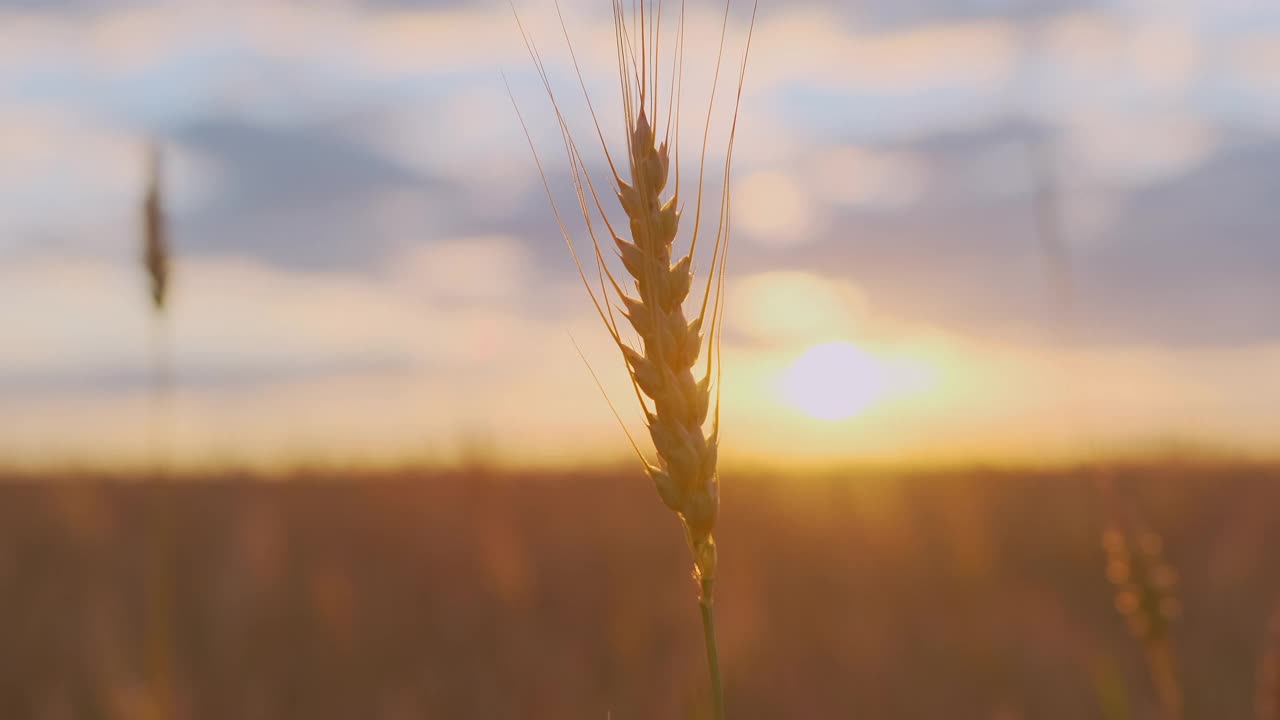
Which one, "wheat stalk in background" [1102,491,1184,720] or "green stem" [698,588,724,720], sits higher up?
"green stem" [698,588,724,720]

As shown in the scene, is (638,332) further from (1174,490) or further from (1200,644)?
(1174,490)

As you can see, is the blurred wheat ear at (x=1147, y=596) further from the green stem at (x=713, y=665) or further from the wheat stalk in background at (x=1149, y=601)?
the green stem at (x=713, y=665)

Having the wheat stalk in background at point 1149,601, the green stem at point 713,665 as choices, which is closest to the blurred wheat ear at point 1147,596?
the wheat stalk in background at point 1149,601

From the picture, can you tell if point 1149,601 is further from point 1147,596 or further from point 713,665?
point 713,665

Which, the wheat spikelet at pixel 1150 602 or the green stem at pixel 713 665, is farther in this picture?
the wheat spikelet at pixel 1150 602

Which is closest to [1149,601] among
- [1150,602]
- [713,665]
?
[1150,602]

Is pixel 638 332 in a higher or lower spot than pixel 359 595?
higher

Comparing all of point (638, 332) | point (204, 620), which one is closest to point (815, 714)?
point (204, 620)

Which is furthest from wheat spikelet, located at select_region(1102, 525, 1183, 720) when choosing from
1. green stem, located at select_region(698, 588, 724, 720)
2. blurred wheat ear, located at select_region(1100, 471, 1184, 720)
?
green stem, located at select_region(698, 588, 724, 720)

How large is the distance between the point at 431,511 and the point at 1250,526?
25.3 feet

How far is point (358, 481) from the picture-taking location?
12.6m

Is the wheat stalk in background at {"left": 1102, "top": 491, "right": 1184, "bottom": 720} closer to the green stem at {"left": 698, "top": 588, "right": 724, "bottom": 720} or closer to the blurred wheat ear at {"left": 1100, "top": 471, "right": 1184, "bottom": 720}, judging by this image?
the blurred wheat ear at {"left": 1100, "top": 471, "right": 1184, "bottom": 720}

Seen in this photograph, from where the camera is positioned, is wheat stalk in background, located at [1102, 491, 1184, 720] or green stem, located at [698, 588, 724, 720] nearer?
green stem, located at [698, 588, 724, 720]

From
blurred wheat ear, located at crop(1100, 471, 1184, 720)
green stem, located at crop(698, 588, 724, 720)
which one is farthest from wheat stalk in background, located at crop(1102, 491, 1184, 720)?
green stem, located at crop(698, 588, 724, 720)
